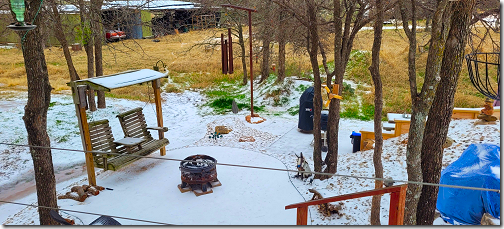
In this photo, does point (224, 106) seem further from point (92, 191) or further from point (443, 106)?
point (443, 106)

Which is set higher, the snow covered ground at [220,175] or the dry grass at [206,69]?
the dry grass at [206,69]

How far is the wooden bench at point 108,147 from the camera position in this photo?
24.9 ft

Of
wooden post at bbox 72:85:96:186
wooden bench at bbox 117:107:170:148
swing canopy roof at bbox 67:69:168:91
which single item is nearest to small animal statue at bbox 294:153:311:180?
wooden bench at bbox 117:107:170:148

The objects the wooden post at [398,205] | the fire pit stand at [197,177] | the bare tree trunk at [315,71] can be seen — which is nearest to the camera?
the wooden post at [398,205]

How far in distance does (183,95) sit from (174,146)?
7402 millimetres

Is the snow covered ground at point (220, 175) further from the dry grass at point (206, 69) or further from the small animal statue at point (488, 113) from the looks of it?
the dry grass at point (206, 69)

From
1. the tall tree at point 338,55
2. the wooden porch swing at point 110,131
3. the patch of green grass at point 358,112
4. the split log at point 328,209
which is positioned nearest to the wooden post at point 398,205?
the split log at point 328,209

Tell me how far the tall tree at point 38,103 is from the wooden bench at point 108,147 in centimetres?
Result: 185

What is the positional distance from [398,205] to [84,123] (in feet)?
21.0

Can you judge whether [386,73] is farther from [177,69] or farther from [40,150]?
[40,150]

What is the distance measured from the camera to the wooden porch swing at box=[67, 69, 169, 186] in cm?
744

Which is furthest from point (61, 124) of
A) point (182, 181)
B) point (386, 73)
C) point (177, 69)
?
point (386, 73)

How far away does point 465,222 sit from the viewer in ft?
20.7

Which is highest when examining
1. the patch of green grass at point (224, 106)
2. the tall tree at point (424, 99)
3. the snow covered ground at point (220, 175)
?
the tall tree at point (424, 99)
